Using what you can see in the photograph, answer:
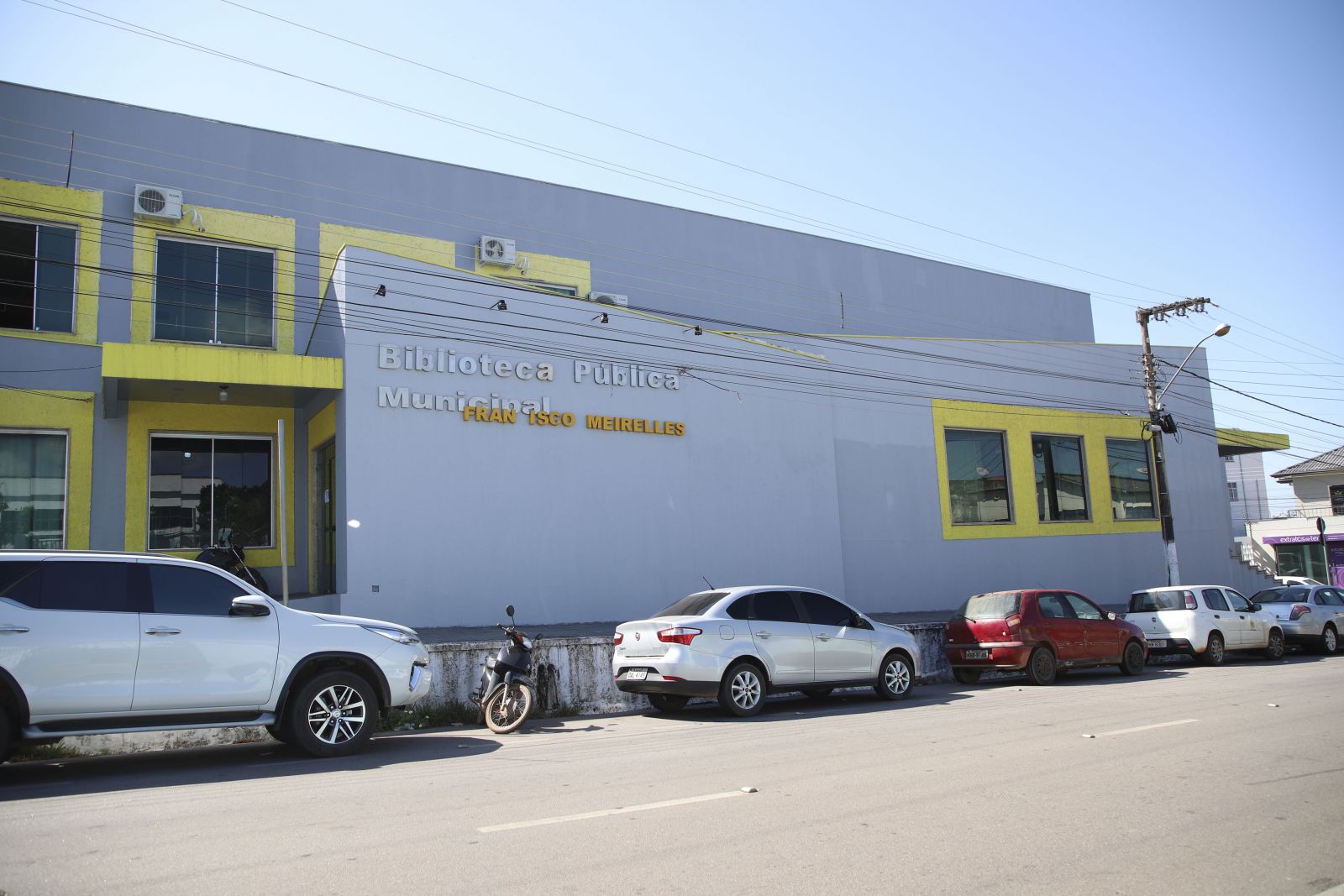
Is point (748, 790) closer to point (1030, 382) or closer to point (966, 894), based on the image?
point (966, 894)

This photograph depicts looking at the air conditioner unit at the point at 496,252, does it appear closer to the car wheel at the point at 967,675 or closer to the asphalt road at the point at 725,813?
the car wheel at the point at 967,675

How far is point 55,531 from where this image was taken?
1758cm

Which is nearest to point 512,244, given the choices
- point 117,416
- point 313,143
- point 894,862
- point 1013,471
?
point 313,143

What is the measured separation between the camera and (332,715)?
9.39m

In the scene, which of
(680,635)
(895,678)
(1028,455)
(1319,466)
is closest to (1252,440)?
(1028,455)

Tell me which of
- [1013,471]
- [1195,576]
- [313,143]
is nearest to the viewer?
[313,143]

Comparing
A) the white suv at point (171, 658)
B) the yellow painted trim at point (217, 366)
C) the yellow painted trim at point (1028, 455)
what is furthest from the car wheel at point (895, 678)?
the yellow painted trim at point (1028, 455)

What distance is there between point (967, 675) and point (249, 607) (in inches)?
470

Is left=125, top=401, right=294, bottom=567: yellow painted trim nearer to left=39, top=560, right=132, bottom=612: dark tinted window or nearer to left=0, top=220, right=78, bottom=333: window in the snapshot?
left=0, top=220, right=78, bottom=333: window

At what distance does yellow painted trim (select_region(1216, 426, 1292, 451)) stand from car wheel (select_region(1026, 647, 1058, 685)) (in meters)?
19.4

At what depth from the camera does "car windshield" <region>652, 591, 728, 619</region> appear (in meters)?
12.4

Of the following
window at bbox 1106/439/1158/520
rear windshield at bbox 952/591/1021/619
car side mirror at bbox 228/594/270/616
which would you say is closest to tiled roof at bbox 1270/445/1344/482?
window at bbox 1106/439/1158/520

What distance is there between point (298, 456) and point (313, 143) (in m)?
7.49

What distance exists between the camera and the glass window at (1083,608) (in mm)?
16766
